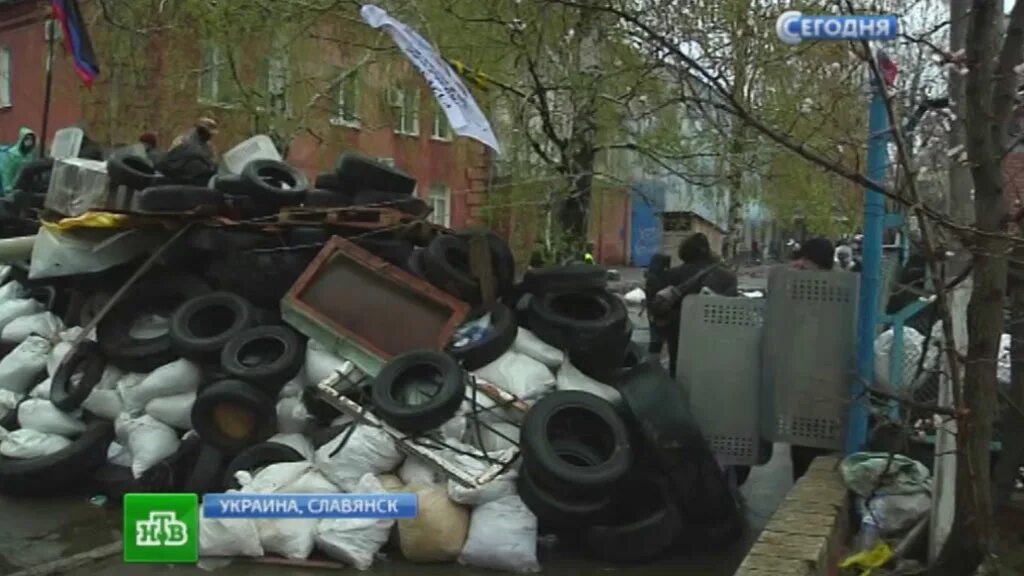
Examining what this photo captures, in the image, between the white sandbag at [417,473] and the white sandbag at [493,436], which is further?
the white sandbag at [493,436]

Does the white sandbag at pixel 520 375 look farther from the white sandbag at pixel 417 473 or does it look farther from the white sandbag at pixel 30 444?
the white sandbag at pixel 30 444

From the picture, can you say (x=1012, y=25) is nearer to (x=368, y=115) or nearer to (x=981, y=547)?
(x=981, y=547)

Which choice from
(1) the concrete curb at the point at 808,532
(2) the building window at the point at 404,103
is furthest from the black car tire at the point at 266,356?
(2) the building window at the point at 404,103

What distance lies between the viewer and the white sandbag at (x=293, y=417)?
752cm

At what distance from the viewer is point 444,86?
6250 mm

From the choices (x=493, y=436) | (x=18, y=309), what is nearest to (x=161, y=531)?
(x=493, y=436)

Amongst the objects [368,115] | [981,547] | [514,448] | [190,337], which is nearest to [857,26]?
[981,547]

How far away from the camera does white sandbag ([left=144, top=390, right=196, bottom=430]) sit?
25.4 ft

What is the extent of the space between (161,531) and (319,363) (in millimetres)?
3303

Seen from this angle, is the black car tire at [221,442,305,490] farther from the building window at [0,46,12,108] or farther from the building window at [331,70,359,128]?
the building window at [0,46,12,108]

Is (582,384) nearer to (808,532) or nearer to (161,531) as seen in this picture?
(808,532)

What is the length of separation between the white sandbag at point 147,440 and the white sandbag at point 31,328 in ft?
6.56

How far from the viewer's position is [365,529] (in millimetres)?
6301

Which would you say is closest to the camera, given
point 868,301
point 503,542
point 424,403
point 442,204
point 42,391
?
point 868,301
